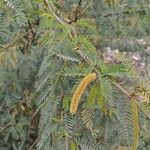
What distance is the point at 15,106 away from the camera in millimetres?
2662

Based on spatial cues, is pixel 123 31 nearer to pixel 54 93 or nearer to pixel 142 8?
pixel 142 8

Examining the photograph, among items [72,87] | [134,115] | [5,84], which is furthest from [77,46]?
[5,84]

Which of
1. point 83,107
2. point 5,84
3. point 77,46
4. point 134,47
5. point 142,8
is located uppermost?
point 77,46

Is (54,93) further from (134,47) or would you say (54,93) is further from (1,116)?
(134,47)

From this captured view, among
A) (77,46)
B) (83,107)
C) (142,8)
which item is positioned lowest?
(142,8)

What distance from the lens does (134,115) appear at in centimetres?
111

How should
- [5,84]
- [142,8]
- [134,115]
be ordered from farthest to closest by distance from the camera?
[142,8] < [5,84] < [134,115]

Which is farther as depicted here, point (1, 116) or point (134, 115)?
point (1, 116)

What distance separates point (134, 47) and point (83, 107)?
2.66 m

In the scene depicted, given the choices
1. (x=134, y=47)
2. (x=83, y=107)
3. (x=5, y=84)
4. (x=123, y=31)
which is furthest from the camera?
(x=134, y=47)

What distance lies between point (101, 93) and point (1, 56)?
2.36ft

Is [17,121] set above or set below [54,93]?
below

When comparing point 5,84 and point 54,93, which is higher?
point 54,93

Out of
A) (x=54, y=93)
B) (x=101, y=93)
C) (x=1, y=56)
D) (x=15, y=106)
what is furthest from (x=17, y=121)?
(x=101, y=93)
